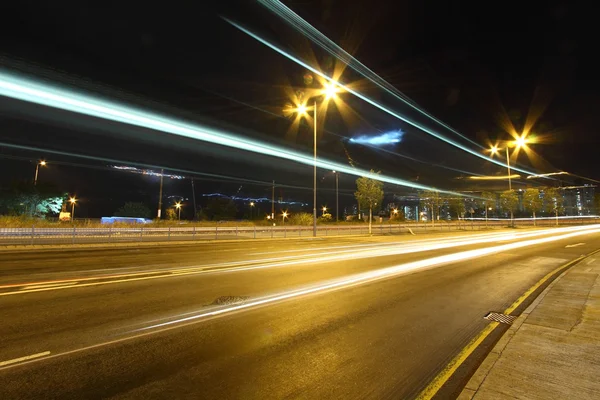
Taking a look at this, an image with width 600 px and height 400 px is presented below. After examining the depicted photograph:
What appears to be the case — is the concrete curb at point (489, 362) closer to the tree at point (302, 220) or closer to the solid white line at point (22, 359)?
the solid white line at point (22, 359)

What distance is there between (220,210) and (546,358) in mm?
63532

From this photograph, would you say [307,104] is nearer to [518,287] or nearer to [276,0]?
[276,0]

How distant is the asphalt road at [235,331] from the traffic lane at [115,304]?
0.09 feet

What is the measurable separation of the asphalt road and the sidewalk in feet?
1.54

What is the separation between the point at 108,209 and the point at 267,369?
7813cm

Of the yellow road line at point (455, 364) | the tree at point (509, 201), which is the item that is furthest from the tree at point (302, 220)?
the yellow road line at point (455, 364)

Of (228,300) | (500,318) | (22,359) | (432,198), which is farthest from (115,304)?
(432,198)

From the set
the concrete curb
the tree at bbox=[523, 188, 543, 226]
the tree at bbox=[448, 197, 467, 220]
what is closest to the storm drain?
the concrete curb

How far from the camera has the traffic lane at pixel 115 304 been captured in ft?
13.7

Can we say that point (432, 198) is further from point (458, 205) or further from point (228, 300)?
point (228, 300)

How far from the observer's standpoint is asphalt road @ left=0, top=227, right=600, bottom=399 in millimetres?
3051

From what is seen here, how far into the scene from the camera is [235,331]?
446 centimetres

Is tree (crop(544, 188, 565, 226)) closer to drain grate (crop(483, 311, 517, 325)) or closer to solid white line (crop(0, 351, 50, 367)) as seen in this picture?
drain grate (crop(483, 311, 517, 325))

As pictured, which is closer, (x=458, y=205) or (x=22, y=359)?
(x=22, y=359)
